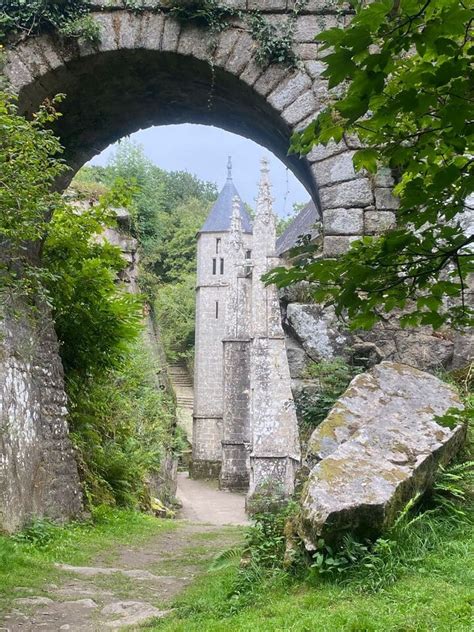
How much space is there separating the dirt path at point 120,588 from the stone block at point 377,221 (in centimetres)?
330

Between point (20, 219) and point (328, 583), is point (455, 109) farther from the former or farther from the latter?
point (20, 219)

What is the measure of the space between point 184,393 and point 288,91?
33.5 meters

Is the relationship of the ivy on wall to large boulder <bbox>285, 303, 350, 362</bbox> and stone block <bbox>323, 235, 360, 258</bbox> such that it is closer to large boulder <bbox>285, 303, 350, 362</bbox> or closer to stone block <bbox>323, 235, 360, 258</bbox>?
stone block <bbox>323, 235, 360, 258</bbox>

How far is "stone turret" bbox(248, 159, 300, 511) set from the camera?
17781 millimetres

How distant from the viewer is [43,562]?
5.34 metres

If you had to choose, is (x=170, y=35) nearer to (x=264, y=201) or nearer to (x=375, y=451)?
(x=375, y=451)

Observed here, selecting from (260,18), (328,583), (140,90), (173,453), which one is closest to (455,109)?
(328,583)

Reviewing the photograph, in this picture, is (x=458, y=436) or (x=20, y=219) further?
(x=458, y=436)

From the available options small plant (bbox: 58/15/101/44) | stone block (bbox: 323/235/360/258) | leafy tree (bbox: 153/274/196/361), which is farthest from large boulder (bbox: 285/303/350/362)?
leafy tree (bbox: 153/274/196/361)

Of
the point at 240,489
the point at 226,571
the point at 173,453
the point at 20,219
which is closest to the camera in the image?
the point at 20,219

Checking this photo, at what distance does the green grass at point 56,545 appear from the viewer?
472 centimetres

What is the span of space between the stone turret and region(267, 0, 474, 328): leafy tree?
14.0m

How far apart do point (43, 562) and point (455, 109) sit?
503 centimetres

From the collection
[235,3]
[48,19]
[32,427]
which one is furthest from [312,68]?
[32,427]
